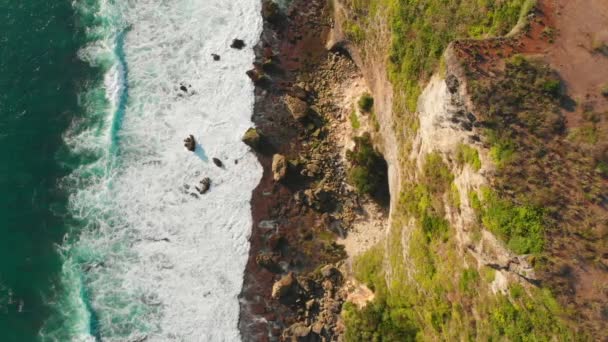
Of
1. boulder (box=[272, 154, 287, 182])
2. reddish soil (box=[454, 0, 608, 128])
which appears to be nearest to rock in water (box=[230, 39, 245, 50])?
boulder (box=[272, 154, 287, 182])

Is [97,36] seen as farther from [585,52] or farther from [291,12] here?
[585,52]

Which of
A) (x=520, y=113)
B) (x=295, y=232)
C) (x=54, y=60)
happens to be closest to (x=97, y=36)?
(x=54, y=60)

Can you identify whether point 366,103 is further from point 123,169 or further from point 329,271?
point 123,169

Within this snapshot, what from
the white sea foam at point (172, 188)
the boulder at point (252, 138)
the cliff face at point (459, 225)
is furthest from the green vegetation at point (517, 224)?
the white sea foam at point (172, 188)

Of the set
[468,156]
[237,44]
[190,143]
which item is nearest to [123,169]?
[190,143]

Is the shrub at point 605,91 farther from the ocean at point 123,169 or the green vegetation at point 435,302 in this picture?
the ocean at point 123,169

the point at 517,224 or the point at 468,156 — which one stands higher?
the point at 468,156

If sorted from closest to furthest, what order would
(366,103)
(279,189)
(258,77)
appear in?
(366,103) < (279,189) < (258,77)
